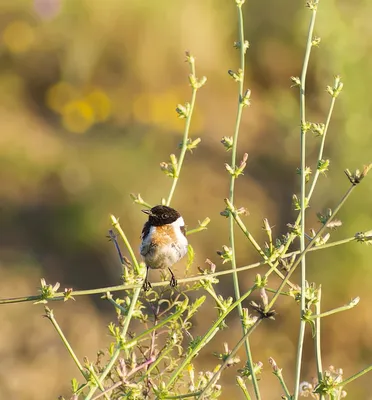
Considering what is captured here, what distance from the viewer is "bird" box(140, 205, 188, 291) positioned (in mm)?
1896

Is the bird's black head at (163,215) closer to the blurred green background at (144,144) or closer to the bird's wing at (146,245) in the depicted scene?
the bird's wing at (146,245)

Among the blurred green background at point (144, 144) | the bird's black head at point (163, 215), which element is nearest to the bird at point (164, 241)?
the bird's black head at point (163, 215)

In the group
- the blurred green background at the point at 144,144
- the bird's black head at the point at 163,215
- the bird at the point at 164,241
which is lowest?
the bird at the point at 164,241

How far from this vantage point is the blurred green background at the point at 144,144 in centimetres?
514

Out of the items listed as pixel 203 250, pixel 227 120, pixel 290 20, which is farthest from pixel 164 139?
pixel 290 20

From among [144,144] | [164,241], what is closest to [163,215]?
[164,241]

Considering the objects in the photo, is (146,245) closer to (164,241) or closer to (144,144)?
(164,241)

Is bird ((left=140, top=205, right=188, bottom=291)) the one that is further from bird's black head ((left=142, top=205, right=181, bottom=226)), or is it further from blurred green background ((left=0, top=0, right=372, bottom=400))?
blurred green background ((left=0, top=0, right=372, bottom=400))

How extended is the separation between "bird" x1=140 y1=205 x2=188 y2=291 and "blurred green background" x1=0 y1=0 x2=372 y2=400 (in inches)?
126

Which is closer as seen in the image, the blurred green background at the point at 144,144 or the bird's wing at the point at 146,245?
the bird's wing at the point at 146,245

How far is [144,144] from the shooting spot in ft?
21.1

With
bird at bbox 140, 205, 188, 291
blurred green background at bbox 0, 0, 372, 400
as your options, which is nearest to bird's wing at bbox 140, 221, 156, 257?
bird at bbox 140, 205, 188, 291

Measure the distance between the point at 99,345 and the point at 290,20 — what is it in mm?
3204

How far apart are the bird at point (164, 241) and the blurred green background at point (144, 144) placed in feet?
10.5
